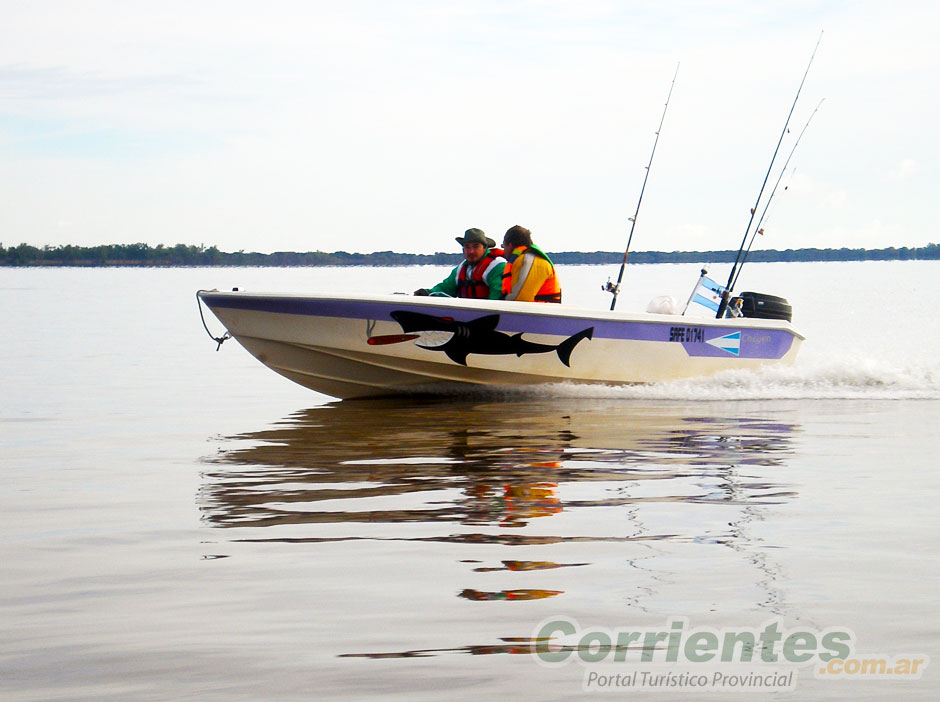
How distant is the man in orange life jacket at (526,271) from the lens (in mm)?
10422

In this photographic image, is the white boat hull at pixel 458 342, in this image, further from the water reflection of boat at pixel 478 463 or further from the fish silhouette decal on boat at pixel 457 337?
the water reflection of boat at pixel 478 463

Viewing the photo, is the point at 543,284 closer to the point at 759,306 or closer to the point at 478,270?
the point at 478,270

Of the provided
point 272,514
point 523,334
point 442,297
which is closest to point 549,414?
point 523,334

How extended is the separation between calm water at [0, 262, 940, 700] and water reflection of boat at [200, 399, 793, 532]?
1.3 inches

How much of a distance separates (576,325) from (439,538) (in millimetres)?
5607

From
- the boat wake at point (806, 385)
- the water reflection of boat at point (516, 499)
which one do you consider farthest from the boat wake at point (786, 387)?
the water reflection of boat at point (516, 499)

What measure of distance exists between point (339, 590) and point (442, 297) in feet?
20.2

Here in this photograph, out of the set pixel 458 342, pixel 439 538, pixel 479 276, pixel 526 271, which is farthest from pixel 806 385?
pixel 439 538

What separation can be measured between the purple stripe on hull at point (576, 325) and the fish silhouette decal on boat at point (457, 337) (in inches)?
2.2

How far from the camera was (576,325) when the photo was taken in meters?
10.5

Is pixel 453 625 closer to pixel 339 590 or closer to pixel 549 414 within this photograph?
pixel 339 590

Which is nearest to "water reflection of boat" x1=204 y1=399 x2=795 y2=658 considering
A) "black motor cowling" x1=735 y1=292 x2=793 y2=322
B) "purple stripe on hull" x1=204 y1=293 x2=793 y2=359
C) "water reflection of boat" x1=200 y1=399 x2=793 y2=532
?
"water reflection of boat" x1=200 y1=399 x2=793 y2=532

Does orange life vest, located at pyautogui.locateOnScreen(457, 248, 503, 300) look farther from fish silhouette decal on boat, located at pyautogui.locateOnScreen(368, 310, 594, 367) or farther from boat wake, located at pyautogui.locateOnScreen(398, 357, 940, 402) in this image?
boat wake, located at pyautogui.locateOnScreen(398, 357, 940, 402)

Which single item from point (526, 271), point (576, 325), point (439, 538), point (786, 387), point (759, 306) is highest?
point (759, 306)
